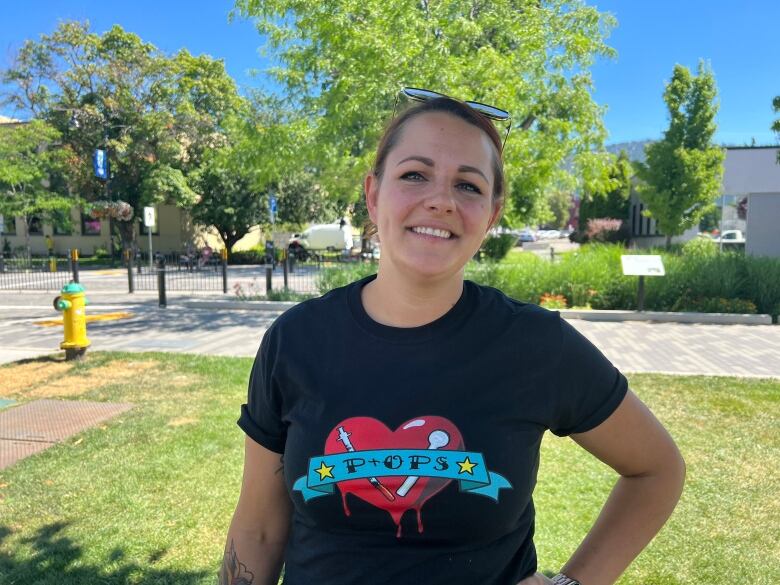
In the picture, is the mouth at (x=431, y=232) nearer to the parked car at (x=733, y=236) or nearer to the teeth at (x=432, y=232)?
the teeth at (x=432, y=232)

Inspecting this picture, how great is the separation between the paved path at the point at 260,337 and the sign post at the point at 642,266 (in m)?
0.95

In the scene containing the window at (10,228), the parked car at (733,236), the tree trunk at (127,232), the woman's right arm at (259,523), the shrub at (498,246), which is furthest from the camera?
the window at (10,228)

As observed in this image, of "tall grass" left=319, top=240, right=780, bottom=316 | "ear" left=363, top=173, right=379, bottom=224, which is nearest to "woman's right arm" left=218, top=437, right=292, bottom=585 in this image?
"ear" left=363, top=173, right=379, bottom=224

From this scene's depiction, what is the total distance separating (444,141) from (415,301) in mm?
414

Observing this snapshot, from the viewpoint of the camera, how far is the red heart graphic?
133 cm

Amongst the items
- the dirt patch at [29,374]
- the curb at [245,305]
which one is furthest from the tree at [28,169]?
the dirt patch at [29,374]

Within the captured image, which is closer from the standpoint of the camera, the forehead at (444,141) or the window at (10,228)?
the forehead at (444,141)

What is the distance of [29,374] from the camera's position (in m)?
7.32

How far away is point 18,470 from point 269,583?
3820mm

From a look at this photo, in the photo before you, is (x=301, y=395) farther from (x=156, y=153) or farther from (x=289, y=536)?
(x=156, y=153)

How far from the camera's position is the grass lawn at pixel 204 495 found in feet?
10.8

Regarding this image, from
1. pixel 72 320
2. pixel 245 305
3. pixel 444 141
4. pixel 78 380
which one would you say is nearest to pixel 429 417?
pixel 444 141

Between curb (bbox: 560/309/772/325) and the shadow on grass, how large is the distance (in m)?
9.46

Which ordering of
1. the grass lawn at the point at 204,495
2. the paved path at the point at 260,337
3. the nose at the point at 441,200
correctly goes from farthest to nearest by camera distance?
the paved path at the point at 260,337, the grass lawn at the point at 204,495, the nose at the point at 441,200
